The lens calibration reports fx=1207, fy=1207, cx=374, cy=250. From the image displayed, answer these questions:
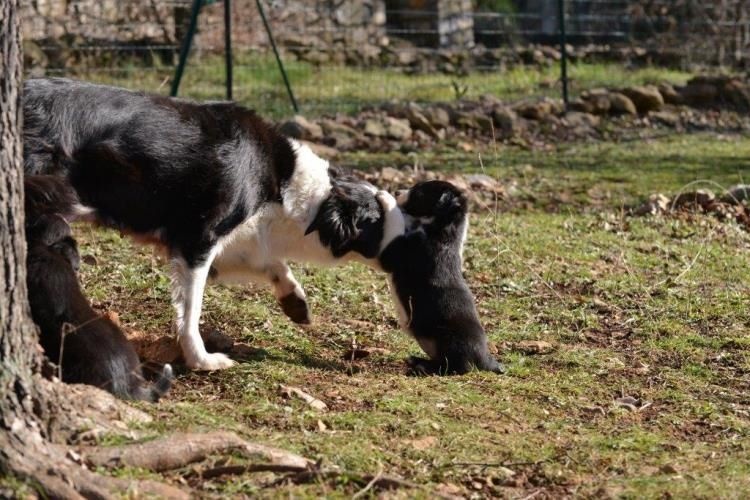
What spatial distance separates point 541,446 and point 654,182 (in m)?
6.81

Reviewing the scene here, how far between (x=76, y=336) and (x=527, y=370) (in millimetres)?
2277

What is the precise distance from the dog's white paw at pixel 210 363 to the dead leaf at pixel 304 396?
0.46 meters

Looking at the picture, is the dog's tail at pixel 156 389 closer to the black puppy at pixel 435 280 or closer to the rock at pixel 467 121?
the black puppy at pixel 435 280

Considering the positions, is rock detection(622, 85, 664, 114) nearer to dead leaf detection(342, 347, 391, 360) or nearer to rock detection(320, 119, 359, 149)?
rock detection(320, 119, 359, 149)

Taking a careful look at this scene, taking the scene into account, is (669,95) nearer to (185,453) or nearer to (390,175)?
(390,175)

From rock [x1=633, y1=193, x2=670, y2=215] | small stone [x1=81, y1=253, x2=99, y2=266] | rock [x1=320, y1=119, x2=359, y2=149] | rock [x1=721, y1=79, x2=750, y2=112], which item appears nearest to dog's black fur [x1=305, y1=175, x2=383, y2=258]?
small stone [x1=81, y1=253, x2=99, y2=266]

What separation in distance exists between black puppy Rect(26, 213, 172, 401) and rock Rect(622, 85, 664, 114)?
1092 cm

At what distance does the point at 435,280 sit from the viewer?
6.22m

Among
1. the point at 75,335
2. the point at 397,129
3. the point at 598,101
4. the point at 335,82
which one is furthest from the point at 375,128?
the point at 75,335

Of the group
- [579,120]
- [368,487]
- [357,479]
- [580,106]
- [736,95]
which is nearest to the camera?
[368,487]

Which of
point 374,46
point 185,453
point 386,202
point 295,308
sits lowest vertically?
point 295,308

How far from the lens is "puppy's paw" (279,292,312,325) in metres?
6.48

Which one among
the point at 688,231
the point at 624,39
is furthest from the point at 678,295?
the point at 624,39

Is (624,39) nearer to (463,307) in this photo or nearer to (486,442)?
(463,307)
